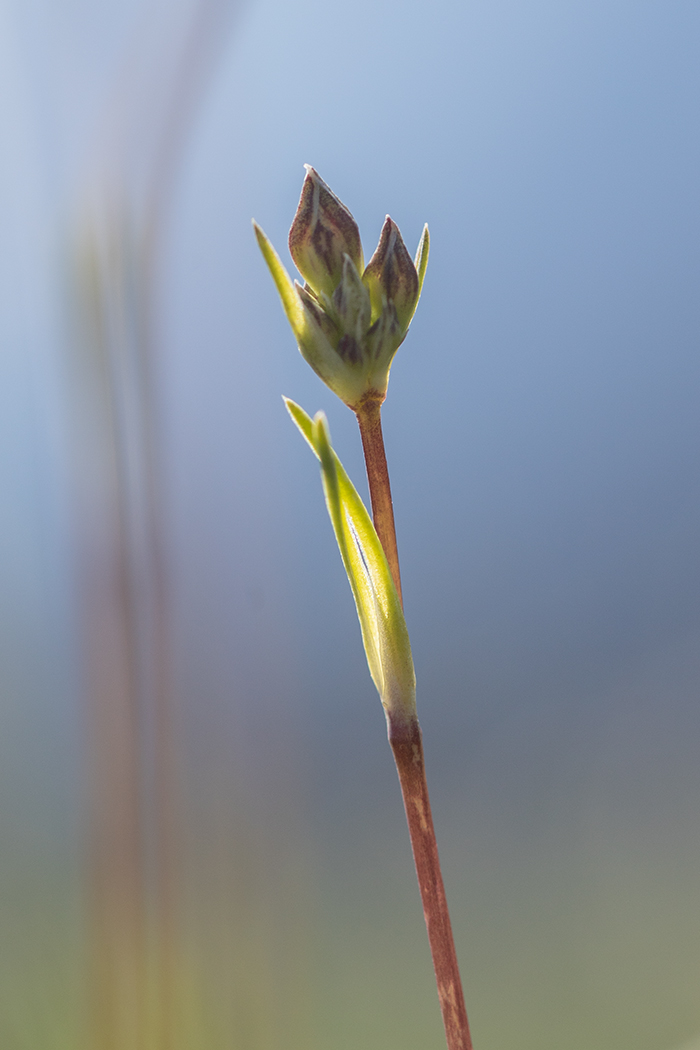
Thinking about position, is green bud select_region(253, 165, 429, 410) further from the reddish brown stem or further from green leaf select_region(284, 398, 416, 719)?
the reddish brown stem

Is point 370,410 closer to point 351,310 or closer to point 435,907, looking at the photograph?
point 351,310

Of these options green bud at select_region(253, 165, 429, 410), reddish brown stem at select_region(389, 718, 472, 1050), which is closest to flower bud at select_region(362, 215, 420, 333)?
green bud at select_region(253, 165, 429, 410)

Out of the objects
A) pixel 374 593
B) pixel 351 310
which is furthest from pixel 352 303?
pixel 374 593

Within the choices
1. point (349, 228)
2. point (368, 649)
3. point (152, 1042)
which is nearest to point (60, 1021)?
point (152, 1042)

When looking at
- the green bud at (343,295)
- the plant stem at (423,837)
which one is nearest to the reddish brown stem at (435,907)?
the plant stem at (423,837)

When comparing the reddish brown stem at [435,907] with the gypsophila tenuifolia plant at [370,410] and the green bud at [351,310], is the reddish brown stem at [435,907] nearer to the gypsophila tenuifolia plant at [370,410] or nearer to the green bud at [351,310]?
the gypsophila tenuifolia plant at [370,410]

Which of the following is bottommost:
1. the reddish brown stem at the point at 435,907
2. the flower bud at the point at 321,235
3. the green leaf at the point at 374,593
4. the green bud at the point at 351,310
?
the reddish brown stem at the point at 435,907

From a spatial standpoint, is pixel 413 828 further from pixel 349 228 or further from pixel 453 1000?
pixel 349 228

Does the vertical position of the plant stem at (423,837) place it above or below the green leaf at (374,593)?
below
